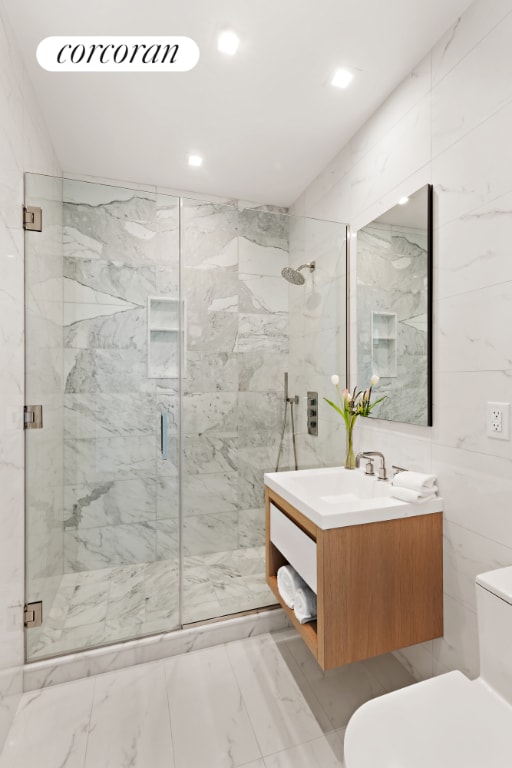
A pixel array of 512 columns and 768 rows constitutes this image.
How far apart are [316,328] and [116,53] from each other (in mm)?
1494

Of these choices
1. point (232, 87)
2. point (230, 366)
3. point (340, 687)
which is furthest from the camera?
point (230, 366)

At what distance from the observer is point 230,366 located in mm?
2109

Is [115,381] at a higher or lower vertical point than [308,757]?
higher

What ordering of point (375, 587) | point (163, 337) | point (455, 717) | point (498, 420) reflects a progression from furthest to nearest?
point (163, 337), point (375, 587), point (498, 420), point (455, 717)

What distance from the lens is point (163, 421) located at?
199 cm

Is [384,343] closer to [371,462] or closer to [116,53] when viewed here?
[371,462]

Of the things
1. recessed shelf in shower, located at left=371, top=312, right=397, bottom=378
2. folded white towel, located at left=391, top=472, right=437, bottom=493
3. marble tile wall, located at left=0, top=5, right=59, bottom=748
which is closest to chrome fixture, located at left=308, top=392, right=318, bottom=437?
recessed shelf in shower, located at left=371, top=312, right=397, bottom=378

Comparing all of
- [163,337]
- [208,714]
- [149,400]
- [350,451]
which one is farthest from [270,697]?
[163,337]

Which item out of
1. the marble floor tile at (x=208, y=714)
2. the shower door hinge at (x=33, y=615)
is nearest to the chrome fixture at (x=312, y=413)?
the marble floor tile at (x=208, y=714)

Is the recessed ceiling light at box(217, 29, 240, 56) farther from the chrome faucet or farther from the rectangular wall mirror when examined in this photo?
the chrome faucet

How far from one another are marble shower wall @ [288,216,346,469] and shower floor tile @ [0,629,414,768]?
964 millimetres

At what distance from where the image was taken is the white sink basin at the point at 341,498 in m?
1.35

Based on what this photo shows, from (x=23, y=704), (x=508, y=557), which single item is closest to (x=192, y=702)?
(x=23, y=704)

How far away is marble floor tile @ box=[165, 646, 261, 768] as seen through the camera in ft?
4.35
